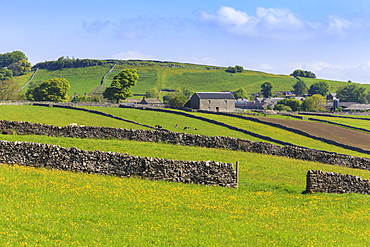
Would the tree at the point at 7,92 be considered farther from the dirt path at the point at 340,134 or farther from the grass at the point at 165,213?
the grass at the point at 165,213

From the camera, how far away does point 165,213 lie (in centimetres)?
2033

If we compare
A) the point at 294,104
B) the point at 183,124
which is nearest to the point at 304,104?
the point at 294,104

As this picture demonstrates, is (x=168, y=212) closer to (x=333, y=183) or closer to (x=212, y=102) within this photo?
(x=333, y=183)

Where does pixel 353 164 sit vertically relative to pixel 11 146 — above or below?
below

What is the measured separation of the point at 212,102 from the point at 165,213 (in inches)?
4490

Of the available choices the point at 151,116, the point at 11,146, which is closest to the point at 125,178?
the point at 11,146

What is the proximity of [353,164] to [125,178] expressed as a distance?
2956 centimetres

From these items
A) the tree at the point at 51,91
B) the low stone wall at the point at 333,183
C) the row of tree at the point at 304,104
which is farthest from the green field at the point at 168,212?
the row of tree at the point at 304,104

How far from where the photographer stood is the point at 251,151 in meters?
46.8

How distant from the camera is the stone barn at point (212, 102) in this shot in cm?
13125

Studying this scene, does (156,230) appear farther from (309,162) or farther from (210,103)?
(210,103)

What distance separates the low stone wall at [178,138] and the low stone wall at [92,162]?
14997 mm

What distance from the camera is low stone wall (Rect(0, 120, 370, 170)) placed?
43344 millimetres

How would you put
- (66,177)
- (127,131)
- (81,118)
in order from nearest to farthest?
1. (66,177)
2. (127,131)
3. (81,118)
